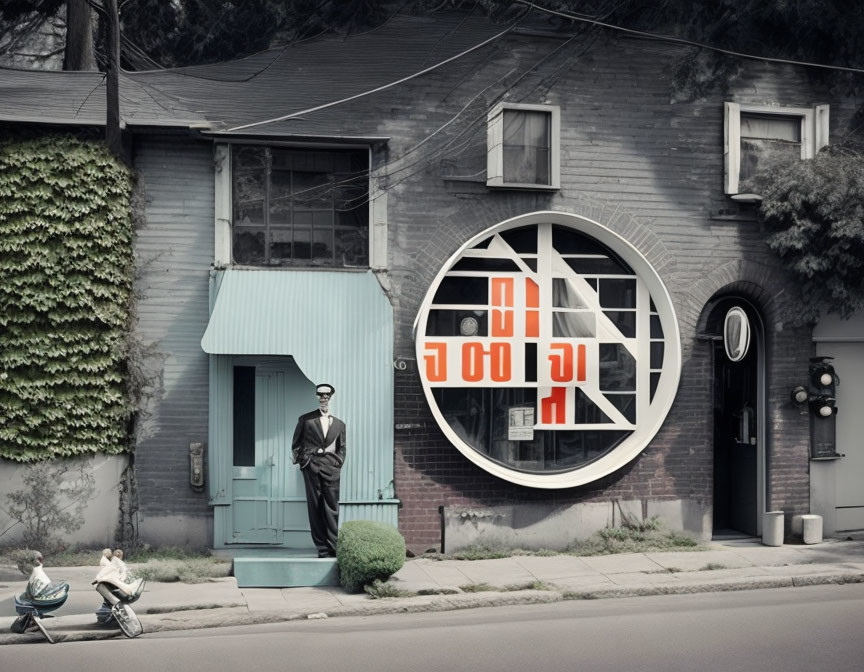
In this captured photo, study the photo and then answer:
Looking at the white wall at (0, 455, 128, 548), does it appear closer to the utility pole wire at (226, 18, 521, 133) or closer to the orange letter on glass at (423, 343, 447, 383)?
the orange letter on glass at (423, 343, 447, 383)

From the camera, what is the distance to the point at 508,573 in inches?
511

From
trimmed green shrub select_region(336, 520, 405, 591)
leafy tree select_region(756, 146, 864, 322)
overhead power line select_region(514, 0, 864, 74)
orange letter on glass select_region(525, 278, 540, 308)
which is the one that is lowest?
trimmed green shrub select_region(336, 520, 405, 591)

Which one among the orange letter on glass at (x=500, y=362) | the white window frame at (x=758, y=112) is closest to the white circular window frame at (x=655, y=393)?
the orange letter on glass at (x=500, y=362)

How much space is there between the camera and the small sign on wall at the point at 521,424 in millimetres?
14625

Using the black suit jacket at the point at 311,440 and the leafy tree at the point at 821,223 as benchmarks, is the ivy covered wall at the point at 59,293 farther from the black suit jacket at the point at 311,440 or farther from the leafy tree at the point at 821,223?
the leafy tree at the point at 821,223

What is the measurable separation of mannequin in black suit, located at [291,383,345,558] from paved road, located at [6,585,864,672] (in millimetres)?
2018

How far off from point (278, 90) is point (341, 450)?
5.15 m

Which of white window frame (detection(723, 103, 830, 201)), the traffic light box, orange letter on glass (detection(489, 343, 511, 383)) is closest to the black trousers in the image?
orange letter on glass (detection(489, 343, 511, 383))

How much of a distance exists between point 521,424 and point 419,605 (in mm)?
3695

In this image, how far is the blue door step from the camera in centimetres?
1243

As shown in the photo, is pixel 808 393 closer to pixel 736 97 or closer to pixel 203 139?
pixel 736 97

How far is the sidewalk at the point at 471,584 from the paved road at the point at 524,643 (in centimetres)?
27

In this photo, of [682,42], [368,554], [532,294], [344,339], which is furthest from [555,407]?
[682,42]

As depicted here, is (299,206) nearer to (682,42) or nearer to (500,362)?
(500,362)
